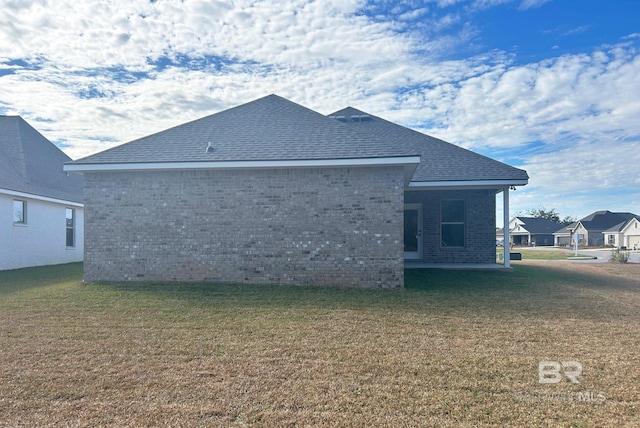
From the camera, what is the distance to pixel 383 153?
8.94 m

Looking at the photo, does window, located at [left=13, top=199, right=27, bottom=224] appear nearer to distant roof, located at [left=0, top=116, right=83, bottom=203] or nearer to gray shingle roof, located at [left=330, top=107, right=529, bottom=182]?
distant roof, located at [left=0, top=116, right=83, bottom=203]

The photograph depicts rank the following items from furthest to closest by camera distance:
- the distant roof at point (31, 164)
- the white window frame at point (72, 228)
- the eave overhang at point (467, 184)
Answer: the white window frame at point (72, 228), the distant roof at point (31, 164), the eave overhang at point (467, 184)

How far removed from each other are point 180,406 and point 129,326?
3155 mm

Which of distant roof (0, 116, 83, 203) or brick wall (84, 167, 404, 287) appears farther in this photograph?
distant roof (0, 116, 83, 203)

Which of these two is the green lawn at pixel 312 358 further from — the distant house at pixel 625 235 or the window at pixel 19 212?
A: the distant house at pixel 625 235

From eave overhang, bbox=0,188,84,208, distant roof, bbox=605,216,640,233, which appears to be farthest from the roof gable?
distant roof, bbox=605,216,640,233

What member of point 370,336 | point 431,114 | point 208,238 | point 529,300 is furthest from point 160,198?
point 431,114

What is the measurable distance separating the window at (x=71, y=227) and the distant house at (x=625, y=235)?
60.0 m

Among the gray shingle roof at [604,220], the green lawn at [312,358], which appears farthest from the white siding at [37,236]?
the gray shingle roof at [604,220]

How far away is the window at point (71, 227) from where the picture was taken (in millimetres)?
17609

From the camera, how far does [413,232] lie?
14.8 m

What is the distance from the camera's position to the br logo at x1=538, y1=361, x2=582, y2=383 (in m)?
4.10

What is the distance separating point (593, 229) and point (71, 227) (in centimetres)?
6709

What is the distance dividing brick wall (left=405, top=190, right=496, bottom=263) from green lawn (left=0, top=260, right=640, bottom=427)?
5.65m
